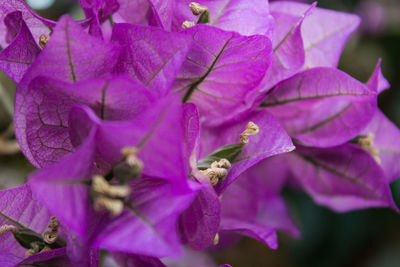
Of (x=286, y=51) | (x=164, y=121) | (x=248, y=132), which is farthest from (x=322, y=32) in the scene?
(x=164, y=121)

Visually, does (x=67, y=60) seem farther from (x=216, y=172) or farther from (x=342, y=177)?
(x=342, y=177)

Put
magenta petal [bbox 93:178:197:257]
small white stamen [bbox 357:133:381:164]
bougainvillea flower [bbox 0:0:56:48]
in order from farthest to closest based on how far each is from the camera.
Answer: small white stamen [bbox 357:133:381:164] < bougainvillea flower [bbox 0:0:56:48] < magenta petal [bbox 93:178:197:257]

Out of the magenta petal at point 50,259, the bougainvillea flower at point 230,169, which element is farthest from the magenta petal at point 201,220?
the magenta petal at point 50,259

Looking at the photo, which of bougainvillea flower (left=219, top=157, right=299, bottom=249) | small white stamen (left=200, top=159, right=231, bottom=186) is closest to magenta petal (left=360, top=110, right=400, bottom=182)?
bougainvillea flower (left=219, top=157, right=299, bottom=249)

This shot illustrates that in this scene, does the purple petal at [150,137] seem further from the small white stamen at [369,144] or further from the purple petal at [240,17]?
the small white stamen at [369,144]

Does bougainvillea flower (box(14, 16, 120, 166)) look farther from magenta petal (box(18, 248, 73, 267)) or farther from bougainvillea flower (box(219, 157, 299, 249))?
bougainvillea flower (box(219, 157, 299, 249))

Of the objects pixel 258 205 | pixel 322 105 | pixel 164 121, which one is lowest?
pixel 258 205

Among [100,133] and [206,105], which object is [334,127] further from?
[100,133]
